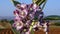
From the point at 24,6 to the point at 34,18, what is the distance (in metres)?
0.07

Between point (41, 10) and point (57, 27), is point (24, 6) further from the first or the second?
point (57, 27)

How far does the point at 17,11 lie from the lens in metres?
0.91

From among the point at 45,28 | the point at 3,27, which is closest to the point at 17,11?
the point at 45,28

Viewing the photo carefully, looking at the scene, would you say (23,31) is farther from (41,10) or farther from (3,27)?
(3,27)

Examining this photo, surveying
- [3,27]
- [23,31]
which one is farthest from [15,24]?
[3,27]

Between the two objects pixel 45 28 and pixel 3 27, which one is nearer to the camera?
pixel 45 28

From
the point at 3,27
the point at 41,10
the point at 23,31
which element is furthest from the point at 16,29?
the point at 3,27

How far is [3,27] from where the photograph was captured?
3.61 metres

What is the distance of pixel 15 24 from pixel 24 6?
0.09 metres

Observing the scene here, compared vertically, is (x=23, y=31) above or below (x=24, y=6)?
below

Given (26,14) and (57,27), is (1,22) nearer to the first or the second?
(57,27)

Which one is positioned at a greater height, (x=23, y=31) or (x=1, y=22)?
(x=23, y=31)

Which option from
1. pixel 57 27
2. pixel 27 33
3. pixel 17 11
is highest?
pixel 17 11

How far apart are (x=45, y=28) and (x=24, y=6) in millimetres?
147
